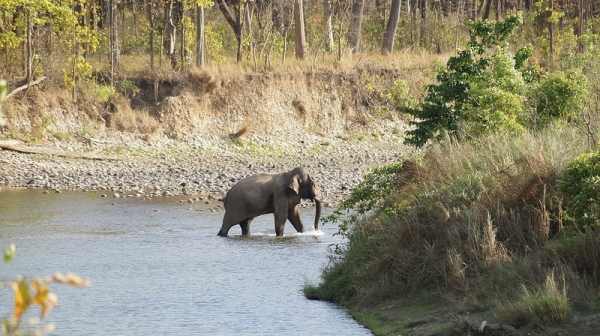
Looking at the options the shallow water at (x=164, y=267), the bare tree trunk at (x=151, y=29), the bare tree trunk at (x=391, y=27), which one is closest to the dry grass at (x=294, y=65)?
the bare tree trunk at (x=151, y=29)

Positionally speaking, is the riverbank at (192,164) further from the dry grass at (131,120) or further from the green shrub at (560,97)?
the green shrub at (560,97)

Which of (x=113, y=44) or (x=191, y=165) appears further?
(x=113, y=44)

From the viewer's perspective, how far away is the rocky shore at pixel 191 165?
1419 inches

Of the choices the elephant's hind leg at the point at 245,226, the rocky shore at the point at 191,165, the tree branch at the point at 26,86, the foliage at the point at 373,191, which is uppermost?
the foliage at the point at 373,191

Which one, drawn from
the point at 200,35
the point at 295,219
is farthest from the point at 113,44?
the point at 295,219

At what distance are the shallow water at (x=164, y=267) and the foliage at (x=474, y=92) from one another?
347 centimetres

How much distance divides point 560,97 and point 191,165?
2247 centimetres

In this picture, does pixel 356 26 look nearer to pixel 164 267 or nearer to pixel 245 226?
pixel 245 226

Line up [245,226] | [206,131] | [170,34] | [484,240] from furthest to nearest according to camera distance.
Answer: [170,34]
[206,131]
[245,226]
[484,240]

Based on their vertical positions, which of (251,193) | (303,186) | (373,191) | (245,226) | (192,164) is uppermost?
(373,191)

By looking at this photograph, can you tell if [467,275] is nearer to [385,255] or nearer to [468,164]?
[385,255]

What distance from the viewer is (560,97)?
2091 centimetres

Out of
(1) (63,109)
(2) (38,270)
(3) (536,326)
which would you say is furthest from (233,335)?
(1) (63,109)

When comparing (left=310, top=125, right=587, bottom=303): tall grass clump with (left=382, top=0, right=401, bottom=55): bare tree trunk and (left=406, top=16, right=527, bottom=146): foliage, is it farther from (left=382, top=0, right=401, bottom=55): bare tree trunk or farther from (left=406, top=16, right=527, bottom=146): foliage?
(left=382, top=0, right=401, bottom=55): bare tree trunk
